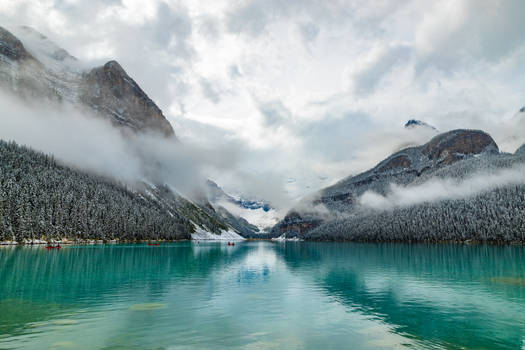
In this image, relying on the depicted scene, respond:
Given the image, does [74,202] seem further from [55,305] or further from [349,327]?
[349,327]

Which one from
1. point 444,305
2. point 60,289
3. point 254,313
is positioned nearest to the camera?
point 254,313

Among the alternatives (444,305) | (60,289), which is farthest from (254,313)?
(60,289)

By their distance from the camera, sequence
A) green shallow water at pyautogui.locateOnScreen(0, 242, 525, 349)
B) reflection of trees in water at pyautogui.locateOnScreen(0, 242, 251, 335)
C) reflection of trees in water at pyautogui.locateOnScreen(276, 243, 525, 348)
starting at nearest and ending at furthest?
green shallow water at pyautogui.locateOnScreen(0, 242, 525, 349), reflection of trees in water at pyautogui.locateOnScreen(276, 243, 525, 348), reflection of trees in water at pyautogui.locateOnScreen(0, 242, 251, 335)

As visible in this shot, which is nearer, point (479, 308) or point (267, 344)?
point (267, 344)

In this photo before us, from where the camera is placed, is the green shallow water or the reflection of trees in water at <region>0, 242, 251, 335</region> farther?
the reflection of trees in water at <region>0, 242, 251, 335</region>

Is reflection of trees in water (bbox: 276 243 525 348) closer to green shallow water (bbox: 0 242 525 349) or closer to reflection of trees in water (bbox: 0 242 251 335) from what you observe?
green shallow water (bbox: 0 242 525 349)

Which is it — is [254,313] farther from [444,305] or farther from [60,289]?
[60,289]

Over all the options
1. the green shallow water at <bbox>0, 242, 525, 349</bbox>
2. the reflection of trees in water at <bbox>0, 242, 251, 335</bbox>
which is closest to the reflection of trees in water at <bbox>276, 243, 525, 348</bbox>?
the green shallow water at <bbox>0, 242, 525, 349</bbox>

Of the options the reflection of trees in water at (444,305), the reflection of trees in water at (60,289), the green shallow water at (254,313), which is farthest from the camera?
the reflection of trees in water at (60,289)

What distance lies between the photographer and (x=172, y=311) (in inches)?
1281

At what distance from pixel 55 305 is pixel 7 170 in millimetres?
184215

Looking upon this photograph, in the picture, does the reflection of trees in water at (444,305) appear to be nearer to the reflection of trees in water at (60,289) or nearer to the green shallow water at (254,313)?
the green shallow water at (254,313)

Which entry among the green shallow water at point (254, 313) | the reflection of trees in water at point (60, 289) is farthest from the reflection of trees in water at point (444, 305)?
the reflection of trees in water at point (60, 289)

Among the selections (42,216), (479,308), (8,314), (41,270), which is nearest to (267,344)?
(8,314)
